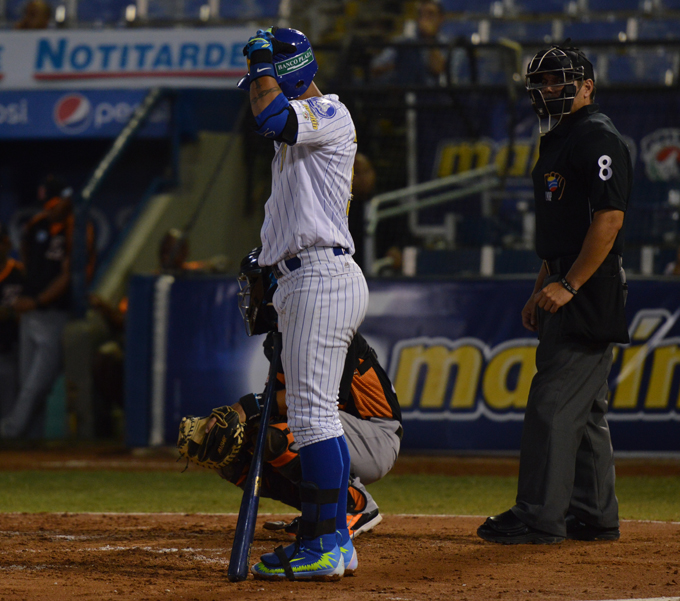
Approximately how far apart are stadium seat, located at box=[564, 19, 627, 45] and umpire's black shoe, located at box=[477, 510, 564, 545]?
929cm

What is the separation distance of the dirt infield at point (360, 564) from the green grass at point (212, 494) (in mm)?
706

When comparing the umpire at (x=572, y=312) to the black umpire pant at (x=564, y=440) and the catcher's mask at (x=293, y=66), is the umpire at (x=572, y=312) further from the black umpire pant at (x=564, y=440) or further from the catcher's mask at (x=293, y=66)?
the catcher's mask at (x=293, y=66)

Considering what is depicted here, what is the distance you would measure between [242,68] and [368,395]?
7.82 metres

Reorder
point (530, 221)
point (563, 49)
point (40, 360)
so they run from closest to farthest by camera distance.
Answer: point (563, 49) < point (40, 360) < point (530, 221)

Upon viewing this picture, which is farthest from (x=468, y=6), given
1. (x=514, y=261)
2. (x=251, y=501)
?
(x=251, y=501)

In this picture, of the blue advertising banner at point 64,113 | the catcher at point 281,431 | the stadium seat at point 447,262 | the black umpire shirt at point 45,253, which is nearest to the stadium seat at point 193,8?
the blue advertising banner at point 64,113

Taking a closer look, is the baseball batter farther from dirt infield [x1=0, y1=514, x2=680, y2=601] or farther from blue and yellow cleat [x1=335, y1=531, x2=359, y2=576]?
dirt infield [x1=0, y1=514, x2=680, y2=601]

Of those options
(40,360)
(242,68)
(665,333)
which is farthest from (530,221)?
(40,360)

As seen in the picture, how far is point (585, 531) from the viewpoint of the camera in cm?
450

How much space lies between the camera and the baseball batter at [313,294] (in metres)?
3.57

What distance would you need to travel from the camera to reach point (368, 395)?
180 inches

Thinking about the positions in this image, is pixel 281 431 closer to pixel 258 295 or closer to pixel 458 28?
pixel 258 295

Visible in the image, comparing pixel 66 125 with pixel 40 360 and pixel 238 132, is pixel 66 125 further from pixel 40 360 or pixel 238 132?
pixel 40 360

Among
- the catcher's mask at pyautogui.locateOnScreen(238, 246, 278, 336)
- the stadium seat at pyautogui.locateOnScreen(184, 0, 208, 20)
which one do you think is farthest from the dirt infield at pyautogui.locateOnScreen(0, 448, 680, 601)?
the stadium seat at pyautogui.locateOnScreen(184, 0, 208, 20)
